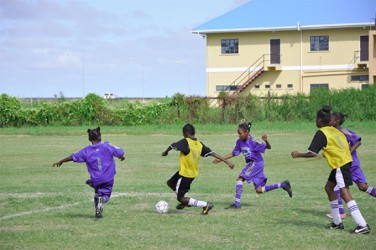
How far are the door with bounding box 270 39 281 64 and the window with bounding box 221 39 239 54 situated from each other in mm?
2833

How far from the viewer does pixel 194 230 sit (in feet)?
35.0

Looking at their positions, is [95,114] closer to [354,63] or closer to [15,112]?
[15,112]

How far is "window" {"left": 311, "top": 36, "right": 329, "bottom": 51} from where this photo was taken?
190 ft

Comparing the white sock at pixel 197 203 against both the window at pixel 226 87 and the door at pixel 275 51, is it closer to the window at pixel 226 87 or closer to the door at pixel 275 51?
the door at pixel 275 51

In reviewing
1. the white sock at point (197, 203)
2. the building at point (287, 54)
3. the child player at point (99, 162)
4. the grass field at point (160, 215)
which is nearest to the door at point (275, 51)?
the building at point (287, 54)

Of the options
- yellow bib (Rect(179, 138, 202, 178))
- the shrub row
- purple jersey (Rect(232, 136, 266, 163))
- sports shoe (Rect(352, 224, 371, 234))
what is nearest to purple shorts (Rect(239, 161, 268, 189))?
purple jersey (Rect(232, 136, 266, 163))

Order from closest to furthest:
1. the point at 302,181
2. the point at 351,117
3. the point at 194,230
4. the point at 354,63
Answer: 1. the point at 194,230
2. the point at 302,181
3. the point at 351,117
4. the point at 354,63

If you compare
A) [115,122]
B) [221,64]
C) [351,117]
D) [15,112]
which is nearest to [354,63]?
[221,64]

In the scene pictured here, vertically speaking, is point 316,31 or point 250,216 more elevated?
point 316,31

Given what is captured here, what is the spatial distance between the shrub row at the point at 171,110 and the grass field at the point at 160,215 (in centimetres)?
1574

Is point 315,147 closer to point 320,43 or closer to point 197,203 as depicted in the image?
point 197,203

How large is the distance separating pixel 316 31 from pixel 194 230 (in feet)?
161

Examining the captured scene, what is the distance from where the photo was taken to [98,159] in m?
12.0

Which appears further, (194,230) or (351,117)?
(351,117)
